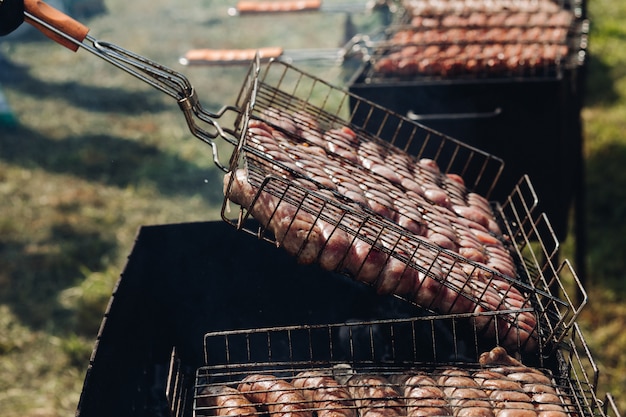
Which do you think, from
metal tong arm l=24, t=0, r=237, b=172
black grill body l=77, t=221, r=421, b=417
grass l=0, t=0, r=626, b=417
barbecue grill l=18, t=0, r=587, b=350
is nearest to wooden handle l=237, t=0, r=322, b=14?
grass l=0, t=0, r=626, b=417

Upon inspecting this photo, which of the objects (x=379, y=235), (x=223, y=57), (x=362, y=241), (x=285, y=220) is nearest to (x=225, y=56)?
(x=223, y=57)

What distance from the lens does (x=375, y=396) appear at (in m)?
3.05

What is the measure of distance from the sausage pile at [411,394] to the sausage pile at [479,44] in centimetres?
327

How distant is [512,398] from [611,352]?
12.5 feet

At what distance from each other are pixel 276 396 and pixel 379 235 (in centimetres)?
91

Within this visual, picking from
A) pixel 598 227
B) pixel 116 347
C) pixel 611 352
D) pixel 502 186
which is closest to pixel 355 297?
pixel 116 347

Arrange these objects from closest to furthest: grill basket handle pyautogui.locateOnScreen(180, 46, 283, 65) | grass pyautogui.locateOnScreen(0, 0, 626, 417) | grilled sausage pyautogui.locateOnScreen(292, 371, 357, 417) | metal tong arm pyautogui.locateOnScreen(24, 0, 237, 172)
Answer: grilled sausage pyautogui.locateOnScreen(292, 371, 357, 417), metal tong arm pyautogui.locateOnScreen(24, 0, 237, 172), grass pyautogui.locateOnScreen(0, 0, 626, 417), grill basket handle pyautogui.locateOnScreen(180, 46, 283, 65)

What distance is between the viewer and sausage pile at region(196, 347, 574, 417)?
285 cm

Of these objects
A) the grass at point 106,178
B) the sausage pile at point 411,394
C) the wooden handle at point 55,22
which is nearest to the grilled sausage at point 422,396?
the sausage pile at point 411,394

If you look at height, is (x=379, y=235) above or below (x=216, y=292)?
below

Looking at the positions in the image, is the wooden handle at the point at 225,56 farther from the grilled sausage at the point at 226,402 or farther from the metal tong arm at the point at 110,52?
the grilled sausage at the point at 226,402

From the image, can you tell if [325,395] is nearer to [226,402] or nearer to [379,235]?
[226,402]

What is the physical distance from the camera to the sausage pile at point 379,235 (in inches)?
129

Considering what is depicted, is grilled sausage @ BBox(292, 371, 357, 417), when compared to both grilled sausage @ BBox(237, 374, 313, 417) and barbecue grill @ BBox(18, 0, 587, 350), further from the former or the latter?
barbecue grill @ BBox(18, 0, 587, 350)
